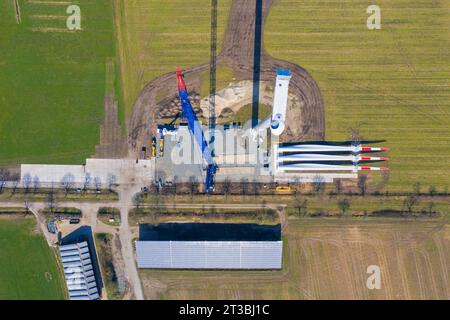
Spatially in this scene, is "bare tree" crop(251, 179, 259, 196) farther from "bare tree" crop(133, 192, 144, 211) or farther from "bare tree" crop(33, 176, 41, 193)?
"bare tree" crop(33, 176, 41, 193)

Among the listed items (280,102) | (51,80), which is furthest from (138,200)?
(280,102)

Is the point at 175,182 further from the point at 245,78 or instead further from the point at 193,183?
the point at 245,78

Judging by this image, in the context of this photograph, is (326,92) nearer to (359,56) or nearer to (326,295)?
(359,56)

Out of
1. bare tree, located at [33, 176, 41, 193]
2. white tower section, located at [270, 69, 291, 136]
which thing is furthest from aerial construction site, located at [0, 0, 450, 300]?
white tower section, located at [270, 69, 291, 136]

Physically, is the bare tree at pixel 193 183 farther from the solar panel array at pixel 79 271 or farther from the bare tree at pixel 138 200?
the solar panel array at pixel 79 271

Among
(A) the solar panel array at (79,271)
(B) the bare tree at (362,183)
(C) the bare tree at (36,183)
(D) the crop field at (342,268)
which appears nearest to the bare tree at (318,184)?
(D) the crop field at (342,268)
